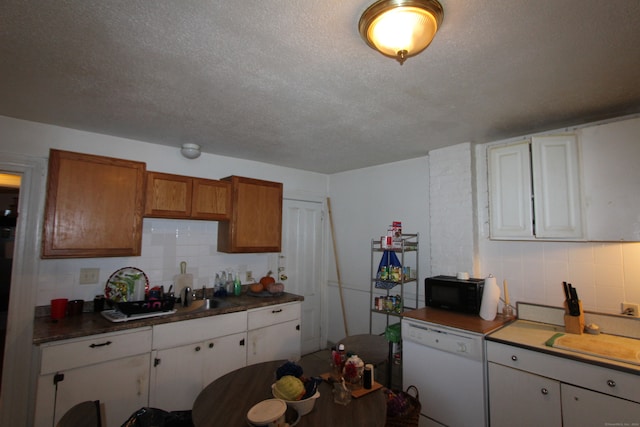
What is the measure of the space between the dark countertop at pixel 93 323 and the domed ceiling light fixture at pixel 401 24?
230 centimetres

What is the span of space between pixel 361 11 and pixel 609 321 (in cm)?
255

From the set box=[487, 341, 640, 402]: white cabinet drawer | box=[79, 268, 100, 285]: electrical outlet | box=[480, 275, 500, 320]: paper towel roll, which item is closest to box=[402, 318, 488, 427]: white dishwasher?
box=[487, 341, 640, 402]: white cabinet drawer

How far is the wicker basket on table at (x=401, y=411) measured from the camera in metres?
1.70

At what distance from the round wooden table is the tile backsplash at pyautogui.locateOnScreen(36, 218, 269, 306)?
1539mm

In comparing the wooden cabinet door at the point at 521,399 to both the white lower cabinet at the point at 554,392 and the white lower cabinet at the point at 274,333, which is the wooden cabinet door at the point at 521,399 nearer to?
the white lower cabinet at the point at 554,392

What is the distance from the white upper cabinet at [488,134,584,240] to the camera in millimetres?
2072

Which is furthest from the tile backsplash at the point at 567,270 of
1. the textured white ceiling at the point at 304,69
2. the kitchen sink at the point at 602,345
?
the textured white ceiling at the point at 304,69

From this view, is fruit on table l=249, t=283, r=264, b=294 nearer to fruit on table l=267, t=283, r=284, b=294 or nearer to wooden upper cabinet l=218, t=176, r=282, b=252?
fruit on table l=267, t=283, r=284, b=294

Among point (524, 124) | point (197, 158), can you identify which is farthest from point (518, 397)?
point (197, 158)

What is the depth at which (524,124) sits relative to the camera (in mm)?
2348

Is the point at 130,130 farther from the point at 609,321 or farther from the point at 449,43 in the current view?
the point at 609,321

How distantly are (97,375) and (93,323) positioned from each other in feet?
1.16

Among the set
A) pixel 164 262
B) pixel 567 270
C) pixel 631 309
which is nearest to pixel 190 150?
pixel 164 262

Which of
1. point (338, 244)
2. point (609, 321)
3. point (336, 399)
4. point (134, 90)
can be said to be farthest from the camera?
point (338, 244)
